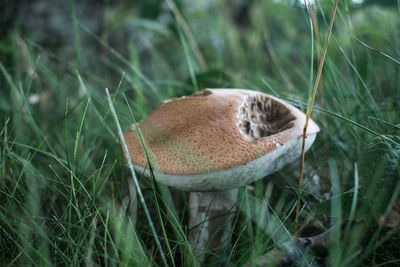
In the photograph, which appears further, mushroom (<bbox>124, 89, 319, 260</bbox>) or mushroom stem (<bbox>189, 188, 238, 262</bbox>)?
mushroom stem (<bbox>189, 188, 238, 262</bbox>)

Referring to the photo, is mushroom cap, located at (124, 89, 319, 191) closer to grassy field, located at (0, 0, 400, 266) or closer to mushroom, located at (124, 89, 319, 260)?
mushroom, located at (124, 89, 319, 260)

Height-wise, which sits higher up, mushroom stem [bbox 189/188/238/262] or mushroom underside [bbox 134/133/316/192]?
mushroom underside [bbox 134/133/316/192]

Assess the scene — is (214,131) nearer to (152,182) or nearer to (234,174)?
(234,174)

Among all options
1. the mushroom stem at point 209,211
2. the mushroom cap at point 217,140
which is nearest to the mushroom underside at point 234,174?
the mushroom cap at point 217,140

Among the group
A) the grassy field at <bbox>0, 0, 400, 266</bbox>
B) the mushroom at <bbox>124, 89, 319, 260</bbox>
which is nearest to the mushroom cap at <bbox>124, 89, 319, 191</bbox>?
the mushroom at <bbox>124, 89, 319, 260</bbox>

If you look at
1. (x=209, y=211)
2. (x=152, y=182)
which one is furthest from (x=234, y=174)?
(x=209, y=211)

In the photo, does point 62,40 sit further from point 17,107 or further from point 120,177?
point 120,177
